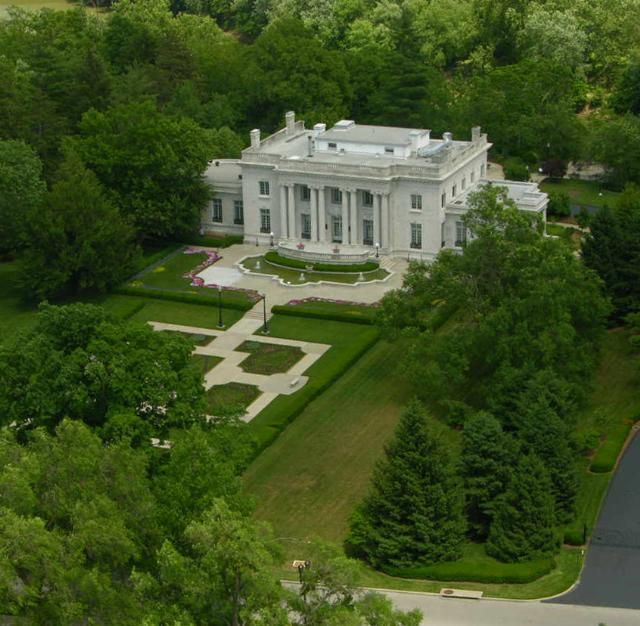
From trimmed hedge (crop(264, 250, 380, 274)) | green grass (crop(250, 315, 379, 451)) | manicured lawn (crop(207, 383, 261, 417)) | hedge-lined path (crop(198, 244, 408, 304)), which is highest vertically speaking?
trimmed hedge (crop(264, 250, 380, 274))

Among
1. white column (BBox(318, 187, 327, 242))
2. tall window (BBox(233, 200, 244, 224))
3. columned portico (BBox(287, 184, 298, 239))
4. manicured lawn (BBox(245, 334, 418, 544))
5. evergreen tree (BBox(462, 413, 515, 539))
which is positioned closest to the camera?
evergreen tree (BBox(462, 413, 515, 539))

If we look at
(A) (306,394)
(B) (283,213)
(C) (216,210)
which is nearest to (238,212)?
(C) (216,210)

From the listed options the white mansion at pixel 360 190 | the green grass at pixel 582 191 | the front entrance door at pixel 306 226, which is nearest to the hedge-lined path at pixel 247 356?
the front entrance door at pixel 306 226

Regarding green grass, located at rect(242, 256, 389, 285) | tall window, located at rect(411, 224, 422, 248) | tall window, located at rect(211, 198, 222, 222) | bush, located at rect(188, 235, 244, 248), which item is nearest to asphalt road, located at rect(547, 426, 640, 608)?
green grass, located at rect(242, 256, 389, 285)

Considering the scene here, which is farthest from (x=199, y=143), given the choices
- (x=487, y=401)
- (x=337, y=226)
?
(x=487, y=401)

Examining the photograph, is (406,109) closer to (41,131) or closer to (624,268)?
(41,131)

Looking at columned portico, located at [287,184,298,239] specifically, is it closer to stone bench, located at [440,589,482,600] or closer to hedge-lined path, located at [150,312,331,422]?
hedge-lined path, located at [150,312,331,422]

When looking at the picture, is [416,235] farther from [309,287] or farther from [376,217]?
[309,287]
